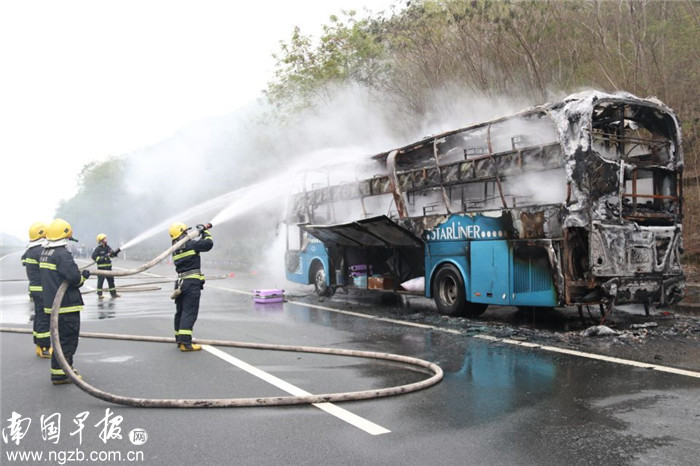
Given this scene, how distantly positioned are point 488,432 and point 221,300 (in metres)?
11.2

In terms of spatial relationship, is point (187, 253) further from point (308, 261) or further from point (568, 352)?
point (308, 261)

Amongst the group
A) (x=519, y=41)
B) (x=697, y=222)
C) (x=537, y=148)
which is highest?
(x=519, y=41)

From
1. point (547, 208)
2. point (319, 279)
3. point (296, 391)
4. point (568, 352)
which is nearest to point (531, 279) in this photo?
point (547, 208)

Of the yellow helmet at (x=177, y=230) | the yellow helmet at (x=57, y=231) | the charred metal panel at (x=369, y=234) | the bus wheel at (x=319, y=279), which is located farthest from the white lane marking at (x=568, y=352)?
the yellow helmet at (x=57, y=231)

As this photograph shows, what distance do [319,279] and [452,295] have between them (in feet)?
16.0

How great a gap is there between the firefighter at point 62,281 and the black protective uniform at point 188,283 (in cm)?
153

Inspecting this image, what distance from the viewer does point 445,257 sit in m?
10.4

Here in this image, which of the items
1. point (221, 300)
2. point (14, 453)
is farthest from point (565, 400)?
point (221, 300)

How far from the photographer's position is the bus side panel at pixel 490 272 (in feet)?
29.8

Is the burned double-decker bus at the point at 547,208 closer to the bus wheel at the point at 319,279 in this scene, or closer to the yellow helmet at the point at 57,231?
the bus wheel at the point at 319,279

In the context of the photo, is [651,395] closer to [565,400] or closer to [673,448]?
[565,400]

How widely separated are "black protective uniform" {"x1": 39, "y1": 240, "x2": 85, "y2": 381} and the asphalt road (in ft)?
1.25

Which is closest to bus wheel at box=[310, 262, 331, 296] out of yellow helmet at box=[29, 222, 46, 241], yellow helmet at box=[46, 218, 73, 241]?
yellow helmet at box=[29, 222, 46, 241]

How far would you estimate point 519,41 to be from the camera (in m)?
15.5
